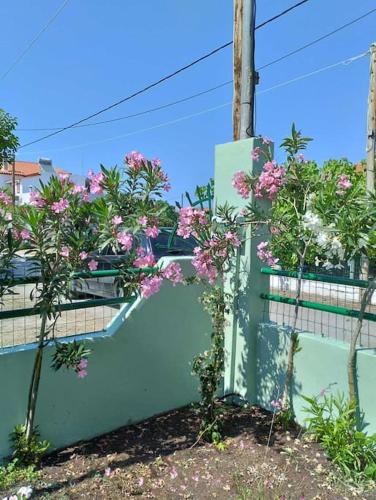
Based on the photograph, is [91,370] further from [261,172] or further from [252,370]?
[261,172]

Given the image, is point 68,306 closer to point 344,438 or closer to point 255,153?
point 255,153

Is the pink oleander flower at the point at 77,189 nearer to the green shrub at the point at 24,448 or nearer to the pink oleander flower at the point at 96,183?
the pink oleander flower at the point at 96,183

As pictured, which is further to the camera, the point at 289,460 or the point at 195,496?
the point at 289,460

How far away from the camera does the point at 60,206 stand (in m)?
2.75

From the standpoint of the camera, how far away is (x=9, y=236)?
109 inches

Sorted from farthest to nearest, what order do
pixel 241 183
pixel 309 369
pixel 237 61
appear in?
pixel 237 61, pixel 241 183, pixel 309 369

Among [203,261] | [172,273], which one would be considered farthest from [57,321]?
[203,261]

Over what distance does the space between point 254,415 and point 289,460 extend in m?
0.79

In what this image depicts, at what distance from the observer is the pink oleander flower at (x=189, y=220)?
3.50 meters

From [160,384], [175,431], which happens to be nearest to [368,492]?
[175,431]

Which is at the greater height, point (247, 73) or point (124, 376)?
point (247, 73)

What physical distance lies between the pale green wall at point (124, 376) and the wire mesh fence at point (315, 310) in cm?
74

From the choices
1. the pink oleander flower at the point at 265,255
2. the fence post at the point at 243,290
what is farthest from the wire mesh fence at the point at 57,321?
the pink oleander flower at the point at 265,255

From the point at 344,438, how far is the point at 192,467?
3.63 feet
